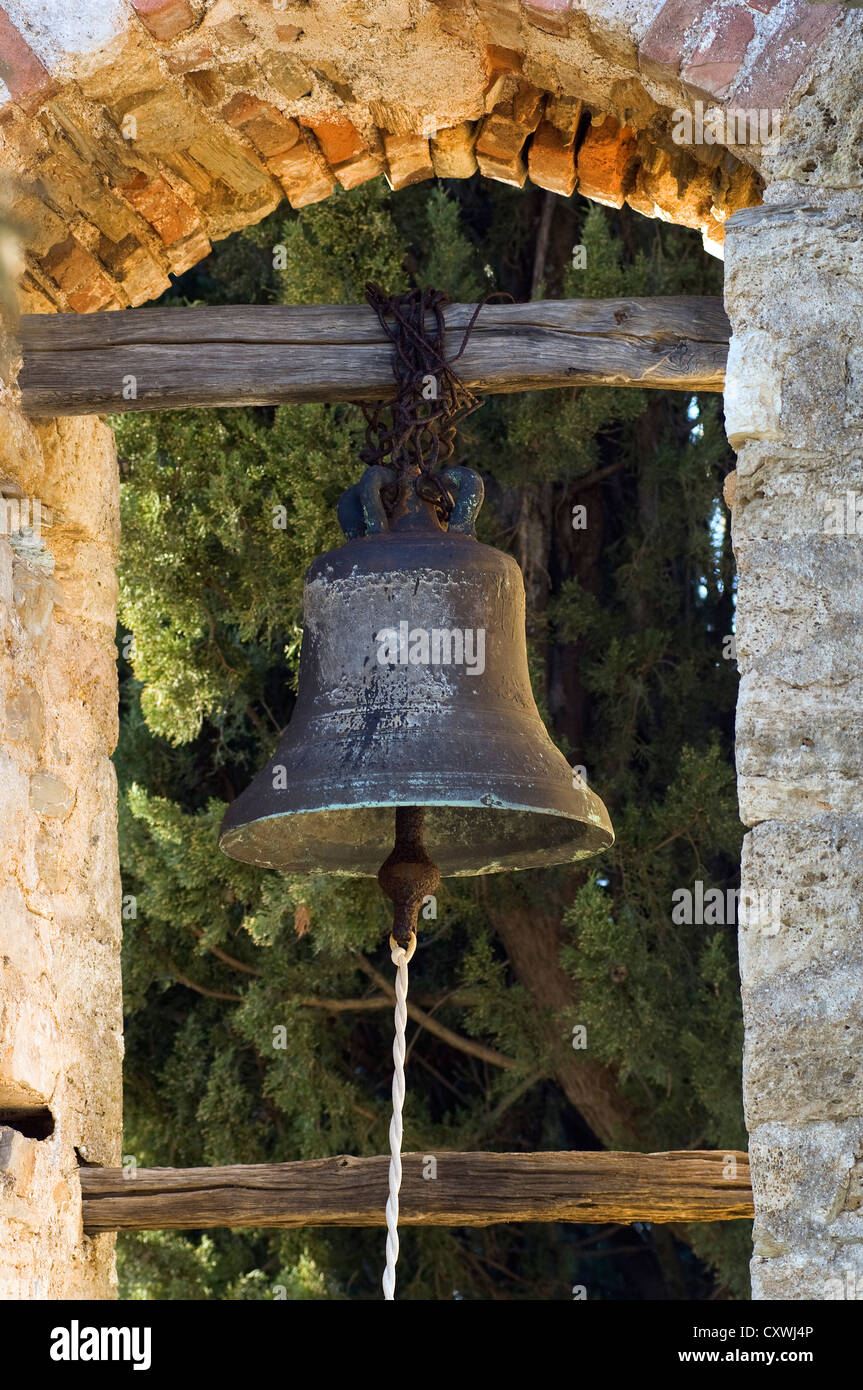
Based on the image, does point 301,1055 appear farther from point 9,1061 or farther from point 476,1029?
point 9,1061

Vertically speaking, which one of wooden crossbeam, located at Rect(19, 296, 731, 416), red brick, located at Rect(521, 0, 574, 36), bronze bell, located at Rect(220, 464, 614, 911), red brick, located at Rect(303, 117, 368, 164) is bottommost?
bronze bell, located at Rect(220, 464, 614, 911)

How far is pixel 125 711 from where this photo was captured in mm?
4953

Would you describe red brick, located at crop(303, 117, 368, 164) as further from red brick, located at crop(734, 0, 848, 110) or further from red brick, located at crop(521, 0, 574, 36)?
red brick, located at crop(734, 0, 848, 110)

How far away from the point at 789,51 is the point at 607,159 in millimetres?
502

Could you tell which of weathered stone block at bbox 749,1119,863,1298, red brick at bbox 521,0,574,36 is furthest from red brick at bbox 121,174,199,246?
weathered stone block at bbox 749,1119,863,1298

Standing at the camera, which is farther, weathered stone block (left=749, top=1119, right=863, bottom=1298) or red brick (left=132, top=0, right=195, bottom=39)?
red brick (left=132, top=0, right=195, bottom=39)

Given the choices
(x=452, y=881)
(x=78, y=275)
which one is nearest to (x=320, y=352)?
(x=78, y=275)

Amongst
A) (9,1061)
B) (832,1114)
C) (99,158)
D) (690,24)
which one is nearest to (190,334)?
(99,158)

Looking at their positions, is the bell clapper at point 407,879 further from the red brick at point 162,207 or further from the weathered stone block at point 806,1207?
the red brick at point 162,207

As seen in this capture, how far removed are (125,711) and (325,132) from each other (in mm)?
2649

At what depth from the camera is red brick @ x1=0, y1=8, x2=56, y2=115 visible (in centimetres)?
230
